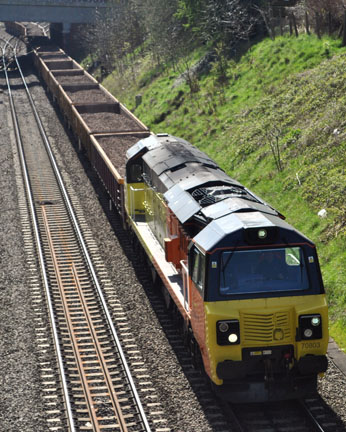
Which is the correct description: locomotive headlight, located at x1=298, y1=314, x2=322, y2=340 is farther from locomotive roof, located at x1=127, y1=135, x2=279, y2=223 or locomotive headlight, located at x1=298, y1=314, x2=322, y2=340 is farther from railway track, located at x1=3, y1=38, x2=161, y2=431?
railway track, located at x1=3, y1=38, x2=161, y2=431

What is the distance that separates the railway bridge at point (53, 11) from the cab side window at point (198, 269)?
59.1m

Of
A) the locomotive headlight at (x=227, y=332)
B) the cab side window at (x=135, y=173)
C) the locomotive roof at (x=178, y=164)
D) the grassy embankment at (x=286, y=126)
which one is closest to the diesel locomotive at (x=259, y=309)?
the locomotive headlight at (x=227, y=332)

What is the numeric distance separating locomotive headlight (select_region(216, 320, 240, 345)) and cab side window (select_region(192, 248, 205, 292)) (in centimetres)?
74

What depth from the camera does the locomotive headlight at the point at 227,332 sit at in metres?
11.8

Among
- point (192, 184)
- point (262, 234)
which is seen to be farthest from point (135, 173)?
point (262, 234)

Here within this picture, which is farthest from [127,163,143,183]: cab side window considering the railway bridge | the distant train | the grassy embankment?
the railway bridge

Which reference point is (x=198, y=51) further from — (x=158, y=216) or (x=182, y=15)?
(x=158, y=216)

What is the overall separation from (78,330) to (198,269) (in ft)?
16.6

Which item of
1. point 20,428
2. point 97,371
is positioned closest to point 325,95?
point 97,371

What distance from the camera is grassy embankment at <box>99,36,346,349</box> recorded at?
19703mm

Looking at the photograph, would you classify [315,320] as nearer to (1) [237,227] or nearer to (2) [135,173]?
(1) [237,227]

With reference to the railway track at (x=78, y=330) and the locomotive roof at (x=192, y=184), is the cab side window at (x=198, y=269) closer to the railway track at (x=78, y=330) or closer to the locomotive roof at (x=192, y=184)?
the locomotive roof at (x=192, y=184)

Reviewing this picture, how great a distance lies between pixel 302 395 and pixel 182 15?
3709 cm

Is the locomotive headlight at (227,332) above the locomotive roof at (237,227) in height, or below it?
below
